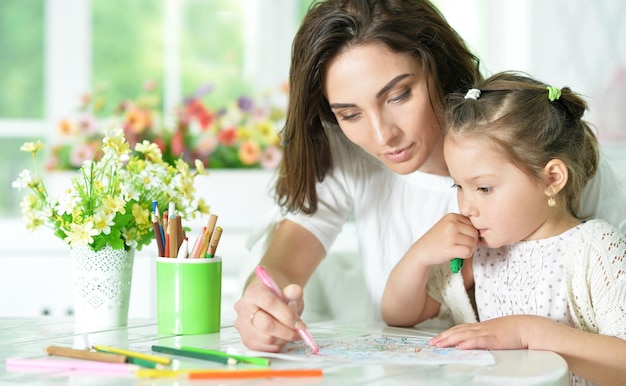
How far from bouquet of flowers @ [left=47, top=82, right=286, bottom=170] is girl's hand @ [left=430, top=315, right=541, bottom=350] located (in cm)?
182

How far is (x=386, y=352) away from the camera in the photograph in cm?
129

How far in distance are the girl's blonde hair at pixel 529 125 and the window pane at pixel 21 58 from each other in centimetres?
265

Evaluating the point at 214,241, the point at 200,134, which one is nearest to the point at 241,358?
the point at 214,241

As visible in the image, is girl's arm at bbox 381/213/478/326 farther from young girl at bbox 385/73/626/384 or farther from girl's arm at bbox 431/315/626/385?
girl's arm at bbox 431/315/626/385

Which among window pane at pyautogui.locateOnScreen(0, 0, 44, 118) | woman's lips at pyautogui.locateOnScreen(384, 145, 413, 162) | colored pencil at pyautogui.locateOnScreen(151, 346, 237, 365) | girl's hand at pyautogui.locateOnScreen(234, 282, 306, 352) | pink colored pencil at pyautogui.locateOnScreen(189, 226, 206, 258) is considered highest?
window pane at pyautogui.locateOnScreen(0, 0, 44, 118)

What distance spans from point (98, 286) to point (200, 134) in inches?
65.1

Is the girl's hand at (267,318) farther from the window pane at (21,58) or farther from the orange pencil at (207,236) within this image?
the window pane at (21,58)

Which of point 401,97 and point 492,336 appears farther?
point 401,97

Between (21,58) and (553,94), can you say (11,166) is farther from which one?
(553,94)

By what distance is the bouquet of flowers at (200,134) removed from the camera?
310cm

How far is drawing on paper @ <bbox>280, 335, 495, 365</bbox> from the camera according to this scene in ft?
4.02

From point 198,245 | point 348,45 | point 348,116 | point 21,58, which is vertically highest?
point 21,58

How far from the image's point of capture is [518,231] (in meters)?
1.57

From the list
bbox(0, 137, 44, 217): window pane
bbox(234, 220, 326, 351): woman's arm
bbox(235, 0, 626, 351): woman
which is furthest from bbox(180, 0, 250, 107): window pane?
bbox(234, 220, 326, 351): woman's arm
